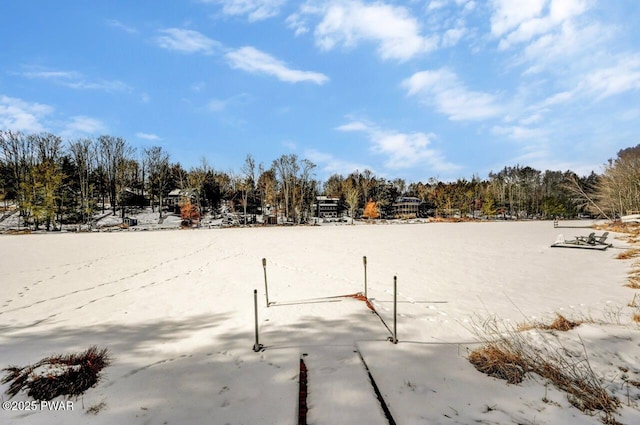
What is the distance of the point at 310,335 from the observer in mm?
6473

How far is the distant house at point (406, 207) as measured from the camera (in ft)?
286

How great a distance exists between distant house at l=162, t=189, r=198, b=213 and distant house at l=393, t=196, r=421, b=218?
183ft

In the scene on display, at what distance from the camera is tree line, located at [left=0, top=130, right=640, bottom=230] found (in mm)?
45000

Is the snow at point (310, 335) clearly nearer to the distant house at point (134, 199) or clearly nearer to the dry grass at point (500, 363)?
the dry grass at point (500, 363)

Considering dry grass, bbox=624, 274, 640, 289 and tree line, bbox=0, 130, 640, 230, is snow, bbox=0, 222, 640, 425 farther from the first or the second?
tree line, bbox=0, 130, 640, 230

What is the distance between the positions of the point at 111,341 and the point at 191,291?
3977 mm

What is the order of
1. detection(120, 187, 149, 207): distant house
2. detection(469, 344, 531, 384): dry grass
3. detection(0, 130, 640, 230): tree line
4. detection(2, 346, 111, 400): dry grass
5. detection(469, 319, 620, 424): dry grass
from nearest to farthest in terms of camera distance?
1. detection(469, 319, 620, 424): dry grass
2. detection(2, 346, 111, 400): dry grass
3. detection(469, 344, 531, 384): dry grass
4. detection(0, 130, 640, 230): tree line
5. detection(120, 187, 149, 207): distant house

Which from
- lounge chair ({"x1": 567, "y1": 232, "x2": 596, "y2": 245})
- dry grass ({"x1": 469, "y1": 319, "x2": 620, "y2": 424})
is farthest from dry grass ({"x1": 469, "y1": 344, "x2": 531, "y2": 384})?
lounge chair ({"x1": 567, "y1": 232, "x2": 596, "y2": 245})

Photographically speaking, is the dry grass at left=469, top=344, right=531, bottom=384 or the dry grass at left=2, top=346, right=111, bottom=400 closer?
the dry grass at left=2, top=346, right=111, bottom=400

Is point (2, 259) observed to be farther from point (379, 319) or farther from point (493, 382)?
point (493, 382)

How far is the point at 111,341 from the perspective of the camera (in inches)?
250

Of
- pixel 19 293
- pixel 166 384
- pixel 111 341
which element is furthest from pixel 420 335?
pixel 19 293

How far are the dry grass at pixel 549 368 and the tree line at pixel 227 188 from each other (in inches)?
1274

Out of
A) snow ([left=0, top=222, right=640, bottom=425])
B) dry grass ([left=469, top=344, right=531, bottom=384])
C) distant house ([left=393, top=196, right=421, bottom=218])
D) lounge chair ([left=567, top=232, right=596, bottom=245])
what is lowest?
snow ([left=0, top=222, right=640, bottom=425])
